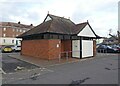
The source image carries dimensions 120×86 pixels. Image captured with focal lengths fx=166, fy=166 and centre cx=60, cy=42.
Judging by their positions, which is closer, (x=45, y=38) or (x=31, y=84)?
(x=31, y=84)

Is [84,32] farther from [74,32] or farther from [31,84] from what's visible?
[31,84]

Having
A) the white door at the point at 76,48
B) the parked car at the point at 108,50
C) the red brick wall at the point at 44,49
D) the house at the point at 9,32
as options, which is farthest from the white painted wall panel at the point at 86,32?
the house at the point at 9,32

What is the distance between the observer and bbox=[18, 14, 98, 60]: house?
19.1 metres

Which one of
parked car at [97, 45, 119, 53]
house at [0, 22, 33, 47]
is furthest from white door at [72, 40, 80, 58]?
house at [0, 22, 33, 47]

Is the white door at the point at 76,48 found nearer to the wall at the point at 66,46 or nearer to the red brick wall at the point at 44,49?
the wall at the point at 66,46

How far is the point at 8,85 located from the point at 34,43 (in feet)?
45.2

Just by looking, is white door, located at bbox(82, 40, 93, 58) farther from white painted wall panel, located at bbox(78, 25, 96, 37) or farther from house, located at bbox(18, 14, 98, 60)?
white painted wall panel, located at bbox(78, 25, 96, 37)

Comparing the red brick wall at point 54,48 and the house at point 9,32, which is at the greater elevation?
the house at point 9,32

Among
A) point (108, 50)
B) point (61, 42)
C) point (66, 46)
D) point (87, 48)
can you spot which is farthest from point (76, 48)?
point (108, 50)

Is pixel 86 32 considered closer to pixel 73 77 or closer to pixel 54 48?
pixel 54 48

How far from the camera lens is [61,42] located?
70.4 ft

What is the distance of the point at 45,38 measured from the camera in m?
19.5

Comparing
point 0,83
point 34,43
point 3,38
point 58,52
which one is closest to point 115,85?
point 0,83

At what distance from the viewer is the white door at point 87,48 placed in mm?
20430
